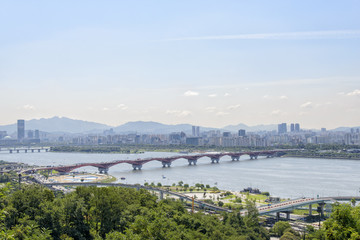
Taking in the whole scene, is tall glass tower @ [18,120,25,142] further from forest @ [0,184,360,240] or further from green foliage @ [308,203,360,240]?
green foliage @ [308,203,360,240]

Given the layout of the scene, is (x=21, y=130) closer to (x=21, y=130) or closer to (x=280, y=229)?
(x=21, y=130)

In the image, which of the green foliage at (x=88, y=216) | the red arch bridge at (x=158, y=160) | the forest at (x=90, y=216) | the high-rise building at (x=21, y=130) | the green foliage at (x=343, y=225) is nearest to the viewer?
the green foliage at (x=343, y=225)

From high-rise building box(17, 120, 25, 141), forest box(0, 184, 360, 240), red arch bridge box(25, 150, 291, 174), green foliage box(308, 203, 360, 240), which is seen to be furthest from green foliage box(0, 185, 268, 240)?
high-rise building box(17, 120, 25, 141)

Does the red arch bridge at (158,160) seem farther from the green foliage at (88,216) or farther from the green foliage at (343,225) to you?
the green foliage at (343,225)

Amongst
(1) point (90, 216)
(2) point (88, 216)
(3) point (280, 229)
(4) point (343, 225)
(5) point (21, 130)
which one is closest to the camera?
(4) point (343, 225)

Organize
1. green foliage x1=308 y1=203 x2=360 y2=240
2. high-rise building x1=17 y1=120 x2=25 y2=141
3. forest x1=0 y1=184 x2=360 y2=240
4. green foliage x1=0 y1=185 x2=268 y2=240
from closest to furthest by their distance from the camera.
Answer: green foliage x1=308 y1=203 x2=360 y2=240, forest x1=0 y1=184 x2=360 y2=240, green foliage x1=0 y1=185 x2=268 y2=240, high-rise building x1=17 y1=120 x2=25 y2=141

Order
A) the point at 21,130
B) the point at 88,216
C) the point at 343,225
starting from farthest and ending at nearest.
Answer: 1. the point at 21,130
2. the point at 88,216
3. the point at 343,225

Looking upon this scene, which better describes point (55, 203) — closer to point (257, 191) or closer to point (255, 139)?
point (257, 191)

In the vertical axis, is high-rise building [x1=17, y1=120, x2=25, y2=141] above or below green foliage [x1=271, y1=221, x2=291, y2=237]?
above

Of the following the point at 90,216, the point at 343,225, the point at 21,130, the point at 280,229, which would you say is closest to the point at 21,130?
the point at 21,130

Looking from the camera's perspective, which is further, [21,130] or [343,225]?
[21,130]

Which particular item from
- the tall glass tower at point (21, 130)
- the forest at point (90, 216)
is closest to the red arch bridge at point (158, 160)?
the forest at point (90, 216)
